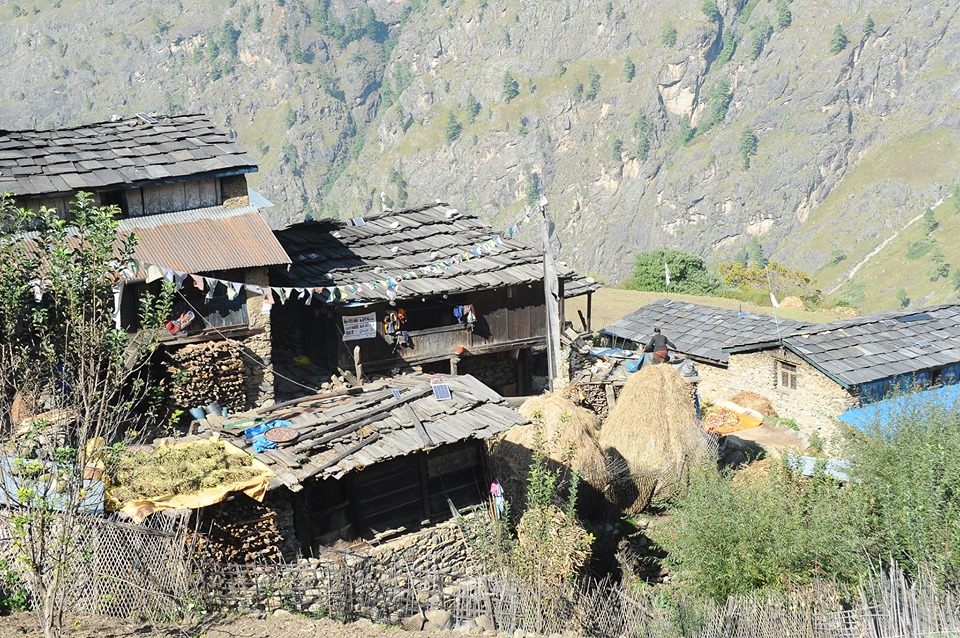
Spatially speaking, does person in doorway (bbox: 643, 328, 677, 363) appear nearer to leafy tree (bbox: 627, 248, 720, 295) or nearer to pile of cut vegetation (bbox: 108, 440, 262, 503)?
pile of cut vegetation (bbox: 108, 440, 262, 503)

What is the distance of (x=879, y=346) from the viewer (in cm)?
2738

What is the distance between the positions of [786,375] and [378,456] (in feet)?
55.3

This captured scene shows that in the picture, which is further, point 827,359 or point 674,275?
point 674,275

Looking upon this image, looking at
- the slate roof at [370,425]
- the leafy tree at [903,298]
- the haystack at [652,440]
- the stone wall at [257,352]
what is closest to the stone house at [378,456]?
the slate roof at [370,425]

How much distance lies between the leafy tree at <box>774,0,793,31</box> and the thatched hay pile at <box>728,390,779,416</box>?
184 meters

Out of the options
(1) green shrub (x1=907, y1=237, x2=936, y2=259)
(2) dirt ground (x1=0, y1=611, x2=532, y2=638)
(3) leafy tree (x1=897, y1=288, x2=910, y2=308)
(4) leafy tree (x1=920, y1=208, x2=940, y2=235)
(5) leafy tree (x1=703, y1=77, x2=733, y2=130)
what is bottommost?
(2) dirt ground (x1=0, y1=611, x2=532, y2=638)

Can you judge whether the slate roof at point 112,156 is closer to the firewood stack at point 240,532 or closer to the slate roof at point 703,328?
the firewood stack at point 240,532

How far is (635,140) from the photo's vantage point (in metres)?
196

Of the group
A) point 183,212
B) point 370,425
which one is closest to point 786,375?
point 370,425

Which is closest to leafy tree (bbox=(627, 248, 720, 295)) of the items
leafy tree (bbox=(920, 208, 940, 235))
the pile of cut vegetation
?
the pile of cut vegetation

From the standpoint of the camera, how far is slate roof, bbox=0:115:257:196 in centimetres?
1998

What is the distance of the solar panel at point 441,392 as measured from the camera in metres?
16.4

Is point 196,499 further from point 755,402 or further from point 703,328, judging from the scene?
point 703,328

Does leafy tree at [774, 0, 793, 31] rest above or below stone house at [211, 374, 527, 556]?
above
